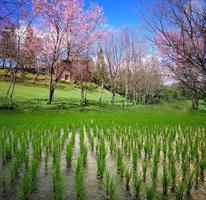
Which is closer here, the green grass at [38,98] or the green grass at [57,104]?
the green grass at [57,104]

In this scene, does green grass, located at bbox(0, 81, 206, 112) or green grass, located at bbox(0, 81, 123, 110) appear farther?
green grass, located at bbox(0, 81, 123, 110)

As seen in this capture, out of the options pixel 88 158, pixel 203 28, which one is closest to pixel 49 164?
pixel 88 158

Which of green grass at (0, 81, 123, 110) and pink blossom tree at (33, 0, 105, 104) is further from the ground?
pink blossom tree at (33, 0, 105, 104)

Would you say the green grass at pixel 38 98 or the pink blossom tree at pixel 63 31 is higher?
the pink blossom tree at pixel 63 31

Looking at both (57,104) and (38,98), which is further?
(38,98)

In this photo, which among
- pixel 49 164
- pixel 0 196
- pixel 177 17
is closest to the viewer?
pixel 0 196

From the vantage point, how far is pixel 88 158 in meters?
7.36

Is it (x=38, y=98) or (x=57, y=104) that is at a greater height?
(x=38, y=98)

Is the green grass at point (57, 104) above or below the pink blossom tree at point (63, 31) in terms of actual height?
below

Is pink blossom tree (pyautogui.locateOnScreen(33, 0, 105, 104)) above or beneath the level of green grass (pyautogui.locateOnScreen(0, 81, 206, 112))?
above

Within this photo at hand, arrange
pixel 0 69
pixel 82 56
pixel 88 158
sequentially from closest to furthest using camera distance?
1. pixel 88 158
2. pixel 82 56
3. pixel 0 69

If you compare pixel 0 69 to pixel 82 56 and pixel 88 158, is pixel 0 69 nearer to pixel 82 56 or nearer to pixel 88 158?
pixel 82 56

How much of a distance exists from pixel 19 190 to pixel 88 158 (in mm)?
2679

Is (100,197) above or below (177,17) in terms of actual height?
below
